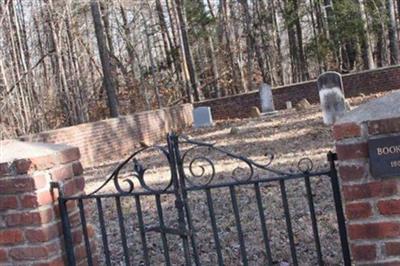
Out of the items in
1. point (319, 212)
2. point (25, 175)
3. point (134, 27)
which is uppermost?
point (134, 27)

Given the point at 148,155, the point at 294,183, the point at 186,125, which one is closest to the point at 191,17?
the point at 186,125

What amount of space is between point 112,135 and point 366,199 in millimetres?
13019

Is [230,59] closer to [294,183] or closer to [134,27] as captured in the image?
[134,27]

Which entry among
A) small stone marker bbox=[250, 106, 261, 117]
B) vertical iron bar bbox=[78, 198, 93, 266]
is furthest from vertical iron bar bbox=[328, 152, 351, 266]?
small stone marker bbox=[250, 106, 261, 117]

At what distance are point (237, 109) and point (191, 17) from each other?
1138 cm

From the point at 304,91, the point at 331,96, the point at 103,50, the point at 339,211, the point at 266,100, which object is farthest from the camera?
the point at 304,91

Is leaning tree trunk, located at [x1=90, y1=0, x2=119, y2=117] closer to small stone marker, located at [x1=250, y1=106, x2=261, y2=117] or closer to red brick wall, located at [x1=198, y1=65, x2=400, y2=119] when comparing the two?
red brick wall, located at [x1=198, y1=65, x2=400, y2=119]

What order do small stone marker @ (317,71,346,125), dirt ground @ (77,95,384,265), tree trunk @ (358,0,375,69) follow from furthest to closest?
tree trunk @ (358,0,375,69) → small stone marker @ (317,71,346,125) → dirt ground @ (77,95,384,265)

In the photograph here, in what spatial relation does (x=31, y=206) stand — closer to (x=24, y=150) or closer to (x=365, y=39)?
(x=24, y=150)

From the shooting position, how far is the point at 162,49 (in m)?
35.0

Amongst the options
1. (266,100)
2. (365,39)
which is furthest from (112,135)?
(365,39)

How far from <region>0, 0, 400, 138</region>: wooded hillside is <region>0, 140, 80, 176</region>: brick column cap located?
617 inches

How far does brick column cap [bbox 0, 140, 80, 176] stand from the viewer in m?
3.02

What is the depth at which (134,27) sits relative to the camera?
101ft
